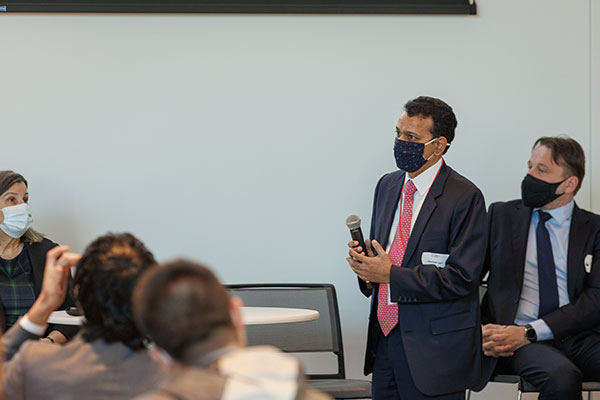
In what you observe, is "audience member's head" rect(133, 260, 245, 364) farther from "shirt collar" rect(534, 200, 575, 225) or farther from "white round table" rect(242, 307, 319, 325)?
"shirt collar" rect(534, 200, 575, 225)

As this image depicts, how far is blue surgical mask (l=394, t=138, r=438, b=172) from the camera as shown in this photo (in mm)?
3654

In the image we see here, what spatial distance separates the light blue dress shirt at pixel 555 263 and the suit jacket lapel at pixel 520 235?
0.05 m

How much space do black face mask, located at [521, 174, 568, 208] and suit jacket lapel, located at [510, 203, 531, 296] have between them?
9 centimetres

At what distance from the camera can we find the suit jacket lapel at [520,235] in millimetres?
4301

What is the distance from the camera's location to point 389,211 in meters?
3.78

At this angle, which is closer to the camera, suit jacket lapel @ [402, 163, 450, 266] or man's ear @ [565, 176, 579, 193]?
suit jacket lapel @ [402, 163, 450, 266]

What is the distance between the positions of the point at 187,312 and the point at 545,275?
3217mm

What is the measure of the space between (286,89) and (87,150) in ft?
4.20

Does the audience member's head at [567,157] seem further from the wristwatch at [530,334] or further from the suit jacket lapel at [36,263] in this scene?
the suit jacket lapel at [36,263]

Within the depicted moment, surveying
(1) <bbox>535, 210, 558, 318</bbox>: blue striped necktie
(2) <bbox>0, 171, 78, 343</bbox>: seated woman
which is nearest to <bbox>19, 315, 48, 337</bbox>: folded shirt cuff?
(2) <bbox>0, 171, 78, 343</bbox>: seated woman

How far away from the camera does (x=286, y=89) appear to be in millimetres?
4824

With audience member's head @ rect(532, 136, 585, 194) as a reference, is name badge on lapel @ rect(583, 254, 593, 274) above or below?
below

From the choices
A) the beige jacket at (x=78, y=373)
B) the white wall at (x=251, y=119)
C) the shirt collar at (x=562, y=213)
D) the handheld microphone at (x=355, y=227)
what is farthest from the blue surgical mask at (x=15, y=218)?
the shirt collar at (x=562, y=213)

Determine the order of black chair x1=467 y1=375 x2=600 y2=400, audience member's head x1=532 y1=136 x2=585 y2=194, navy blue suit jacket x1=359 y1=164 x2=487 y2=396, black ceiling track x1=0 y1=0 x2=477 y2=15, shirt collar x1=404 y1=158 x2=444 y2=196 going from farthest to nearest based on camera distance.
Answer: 1. black ceiling track x1=0 y1=0 x2=477 y2=15
2. audience member's head x1=532 y1=136 x2=585 y2=194
3. black chair x1=467 y1=375 x2=600 y2=400
4. shirt collar x1=404 y1=158 x2=444 y2=196
5. navy blue suit jacket x1=359 y1=164 x2=487 y2=396
